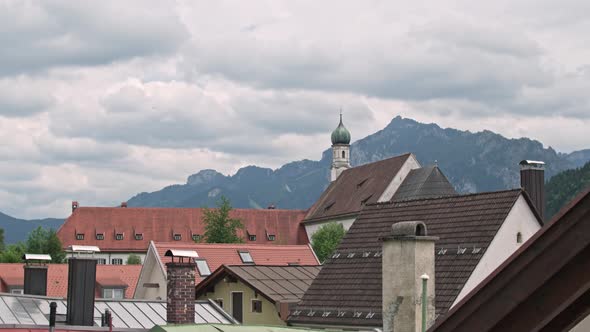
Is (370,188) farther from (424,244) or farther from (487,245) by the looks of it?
(424,244)

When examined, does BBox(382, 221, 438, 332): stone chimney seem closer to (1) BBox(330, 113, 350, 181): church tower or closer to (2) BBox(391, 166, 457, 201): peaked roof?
(2) BBox(391, 166, 457, 201): peaked roof

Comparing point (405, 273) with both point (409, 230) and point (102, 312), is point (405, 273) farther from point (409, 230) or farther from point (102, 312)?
point (102, 312)

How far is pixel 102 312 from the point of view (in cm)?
2200

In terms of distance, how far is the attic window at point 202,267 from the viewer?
5194 centimetres

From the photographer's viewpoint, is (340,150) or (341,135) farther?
(341,135)

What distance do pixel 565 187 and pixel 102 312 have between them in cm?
17924

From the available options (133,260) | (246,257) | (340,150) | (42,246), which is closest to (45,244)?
(42,246)

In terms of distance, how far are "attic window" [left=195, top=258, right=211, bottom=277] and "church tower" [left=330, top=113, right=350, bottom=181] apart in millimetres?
91660

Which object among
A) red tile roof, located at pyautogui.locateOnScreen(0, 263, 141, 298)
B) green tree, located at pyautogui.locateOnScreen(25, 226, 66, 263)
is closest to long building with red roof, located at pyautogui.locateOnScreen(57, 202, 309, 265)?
green tree, located at pyautogui.locateOnScreen(25, 226, 66, 263)

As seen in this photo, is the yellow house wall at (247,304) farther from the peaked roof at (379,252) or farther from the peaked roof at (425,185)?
the peaked roof at (425,185)

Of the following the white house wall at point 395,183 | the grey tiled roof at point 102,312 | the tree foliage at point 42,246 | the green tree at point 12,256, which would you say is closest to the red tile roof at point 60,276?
the green tree at point 12,256

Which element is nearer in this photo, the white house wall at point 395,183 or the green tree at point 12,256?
the green tree at point 12,256

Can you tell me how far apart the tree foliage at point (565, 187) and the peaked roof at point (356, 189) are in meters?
79.6

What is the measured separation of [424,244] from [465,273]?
8.17 metres
